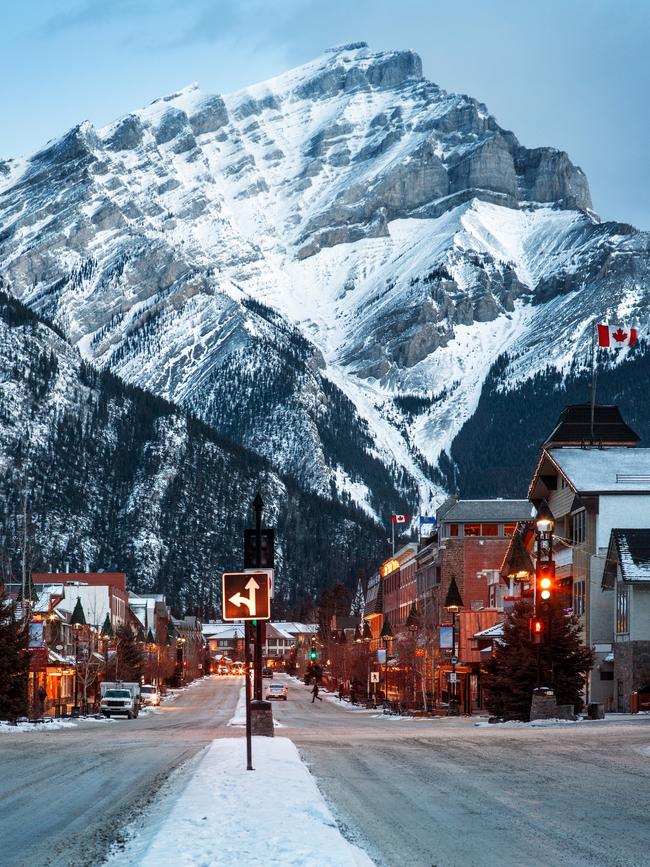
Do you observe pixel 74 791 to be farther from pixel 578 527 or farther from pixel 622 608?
pixel 578 527

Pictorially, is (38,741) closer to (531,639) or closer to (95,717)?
(531,639)

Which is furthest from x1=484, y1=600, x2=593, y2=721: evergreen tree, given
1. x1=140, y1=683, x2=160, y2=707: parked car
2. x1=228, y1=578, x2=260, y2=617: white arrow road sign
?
x1=140, y1=683, x2=160, y2=707: parked car

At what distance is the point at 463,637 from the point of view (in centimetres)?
9994

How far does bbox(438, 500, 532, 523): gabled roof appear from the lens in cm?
11512

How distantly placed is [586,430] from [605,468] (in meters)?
8.46

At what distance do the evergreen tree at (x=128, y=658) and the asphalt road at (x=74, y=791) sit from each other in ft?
214

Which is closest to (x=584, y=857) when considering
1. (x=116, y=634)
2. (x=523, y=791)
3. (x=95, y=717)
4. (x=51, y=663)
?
(x=523, y=791)

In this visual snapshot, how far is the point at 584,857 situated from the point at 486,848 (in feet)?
4.47

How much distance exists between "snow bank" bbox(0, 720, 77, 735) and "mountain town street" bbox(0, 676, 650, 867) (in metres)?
15.0

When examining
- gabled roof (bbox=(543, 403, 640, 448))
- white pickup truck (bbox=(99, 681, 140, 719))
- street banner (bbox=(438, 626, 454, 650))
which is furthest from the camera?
gabled roof (bbox=(543, 403, 640, 448))

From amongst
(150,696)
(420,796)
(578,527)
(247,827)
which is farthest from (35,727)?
(247,827)

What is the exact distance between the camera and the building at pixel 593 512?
73125mm

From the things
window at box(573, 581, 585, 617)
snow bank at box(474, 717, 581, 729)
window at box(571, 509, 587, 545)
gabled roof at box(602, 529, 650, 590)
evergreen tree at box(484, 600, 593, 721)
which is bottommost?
snow bank at box(474, 717, 581, 729)

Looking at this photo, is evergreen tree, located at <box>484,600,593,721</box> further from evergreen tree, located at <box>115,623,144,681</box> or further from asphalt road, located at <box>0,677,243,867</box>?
evergreen tree, located at <box>115,623,144,681</box>
